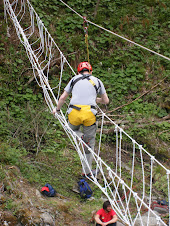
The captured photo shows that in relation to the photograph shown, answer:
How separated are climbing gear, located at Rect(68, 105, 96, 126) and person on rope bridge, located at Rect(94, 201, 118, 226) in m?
0.72

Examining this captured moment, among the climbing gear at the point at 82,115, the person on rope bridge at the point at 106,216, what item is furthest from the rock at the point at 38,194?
the climbing gear at the point at 82,115

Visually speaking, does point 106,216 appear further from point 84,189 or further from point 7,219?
point 7,219

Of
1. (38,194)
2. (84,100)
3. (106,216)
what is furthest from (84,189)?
(84,100)

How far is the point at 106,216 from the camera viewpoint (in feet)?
8.10

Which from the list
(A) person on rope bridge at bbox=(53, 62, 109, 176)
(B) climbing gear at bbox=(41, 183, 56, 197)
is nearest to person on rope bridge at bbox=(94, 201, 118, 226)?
(A) person on rope bridge at bbox=(53, 62, 109, 176)

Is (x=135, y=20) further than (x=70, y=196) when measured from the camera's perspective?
Yes

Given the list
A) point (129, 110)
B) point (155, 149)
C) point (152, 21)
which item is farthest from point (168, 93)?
point (152, 21)

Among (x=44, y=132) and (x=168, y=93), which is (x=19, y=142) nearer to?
(x=44, y=132)

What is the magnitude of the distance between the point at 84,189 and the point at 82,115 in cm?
91

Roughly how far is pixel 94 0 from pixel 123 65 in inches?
58.3

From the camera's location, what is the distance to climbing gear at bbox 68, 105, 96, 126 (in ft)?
8.63

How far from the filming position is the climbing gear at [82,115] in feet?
8.63

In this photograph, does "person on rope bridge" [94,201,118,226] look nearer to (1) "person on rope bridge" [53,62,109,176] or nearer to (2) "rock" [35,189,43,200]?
→ (1) "person on rope bridge" [53,62,109,176]

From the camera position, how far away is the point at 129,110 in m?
4.70
